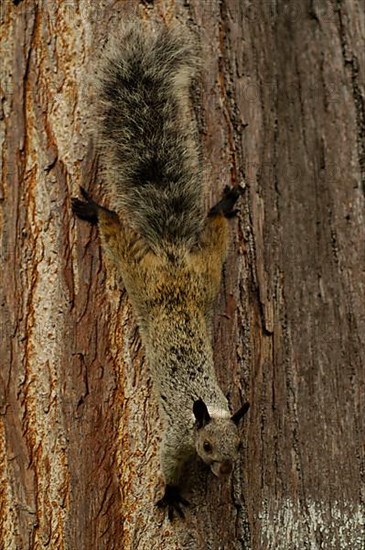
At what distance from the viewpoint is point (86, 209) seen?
2990mm

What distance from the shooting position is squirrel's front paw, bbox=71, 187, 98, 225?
2.99m

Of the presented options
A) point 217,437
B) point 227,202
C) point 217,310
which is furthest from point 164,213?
point 217,437

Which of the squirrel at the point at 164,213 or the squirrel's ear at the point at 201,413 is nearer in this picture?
the squirrel's ear at the point at 201,413

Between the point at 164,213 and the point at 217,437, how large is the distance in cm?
96

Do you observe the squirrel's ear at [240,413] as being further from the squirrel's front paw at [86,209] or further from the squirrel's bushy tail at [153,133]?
the squirrel's front paw at [86,209]

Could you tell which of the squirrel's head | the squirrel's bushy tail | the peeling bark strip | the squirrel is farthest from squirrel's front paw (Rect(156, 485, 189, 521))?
the squirrel's bushy tail

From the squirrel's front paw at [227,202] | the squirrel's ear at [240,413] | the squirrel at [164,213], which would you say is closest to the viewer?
the squirrel's ear at [240,413]

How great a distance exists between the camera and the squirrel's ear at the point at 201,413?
2.84m

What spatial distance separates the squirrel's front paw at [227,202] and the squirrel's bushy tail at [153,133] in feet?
0.32

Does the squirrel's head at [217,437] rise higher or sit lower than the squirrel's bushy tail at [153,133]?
lower

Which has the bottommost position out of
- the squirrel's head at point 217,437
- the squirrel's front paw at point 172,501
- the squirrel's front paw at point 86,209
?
the squirrel's front paw at point 172,501

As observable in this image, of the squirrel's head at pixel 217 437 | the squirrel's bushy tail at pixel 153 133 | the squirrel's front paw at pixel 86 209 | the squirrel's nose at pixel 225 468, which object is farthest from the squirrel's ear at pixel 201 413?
the squirrel's front paw at pixel 86 209

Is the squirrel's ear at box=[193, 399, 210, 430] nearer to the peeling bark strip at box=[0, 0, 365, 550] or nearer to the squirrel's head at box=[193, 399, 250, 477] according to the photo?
the squirrel's head at box=[193, 399, 250, 477]

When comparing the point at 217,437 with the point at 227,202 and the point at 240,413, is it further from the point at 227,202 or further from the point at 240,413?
the point at 227,202
